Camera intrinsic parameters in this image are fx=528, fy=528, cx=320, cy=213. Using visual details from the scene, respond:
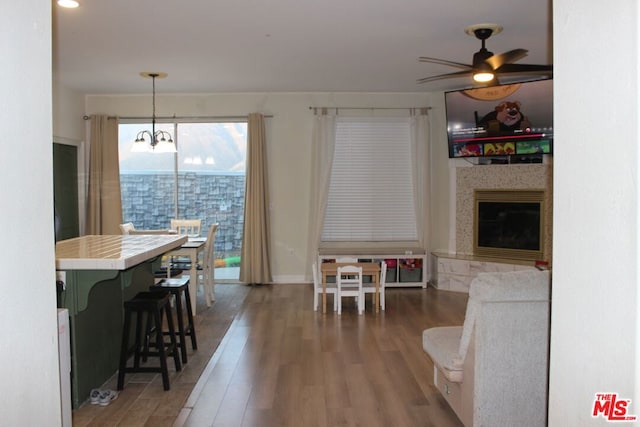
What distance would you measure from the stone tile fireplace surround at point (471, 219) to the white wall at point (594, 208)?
5615mm

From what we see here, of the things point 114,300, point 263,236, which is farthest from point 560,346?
point 263,236

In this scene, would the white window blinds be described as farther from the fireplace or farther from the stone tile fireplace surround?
the fireplace

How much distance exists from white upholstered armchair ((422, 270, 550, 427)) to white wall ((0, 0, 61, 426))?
2047 mm

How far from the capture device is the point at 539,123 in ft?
21.0

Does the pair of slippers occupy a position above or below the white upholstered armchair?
below

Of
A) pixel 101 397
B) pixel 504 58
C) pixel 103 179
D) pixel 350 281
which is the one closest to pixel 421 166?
pixel 350 281

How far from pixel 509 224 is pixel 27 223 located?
6631 mm

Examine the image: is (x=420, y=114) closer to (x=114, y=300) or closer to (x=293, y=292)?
(x=293, y=292)

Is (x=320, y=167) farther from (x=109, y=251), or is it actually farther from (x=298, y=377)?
(x=109, y=251)

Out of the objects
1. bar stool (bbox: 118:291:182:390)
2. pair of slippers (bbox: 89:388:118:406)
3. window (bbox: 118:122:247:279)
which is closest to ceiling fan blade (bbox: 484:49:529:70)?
bar stool (bbox: 118:291:182:390)

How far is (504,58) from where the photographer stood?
414cm

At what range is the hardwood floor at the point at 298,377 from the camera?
3154 millimetres

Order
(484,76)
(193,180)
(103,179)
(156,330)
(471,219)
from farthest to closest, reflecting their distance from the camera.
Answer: (193,180), (103,179), (471,219), (484,76), (156,330)

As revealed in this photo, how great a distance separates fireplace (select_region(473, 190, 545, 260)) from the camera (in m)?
6.76
